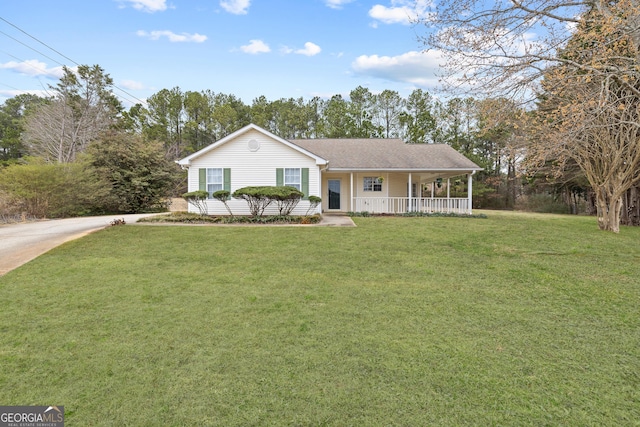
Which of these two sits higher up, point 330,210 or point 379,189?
point 379,189

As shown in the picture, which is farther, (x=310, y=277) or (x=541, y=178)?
(x=541, y=178)

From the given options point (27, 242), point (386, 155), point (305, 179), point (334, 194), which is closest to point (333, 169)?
point (334, 194)

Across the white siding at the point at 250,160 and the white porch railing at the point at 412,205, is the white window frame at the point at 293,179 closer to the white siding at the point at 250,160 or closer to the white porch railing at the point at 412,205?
the white siding at the point at 250,160

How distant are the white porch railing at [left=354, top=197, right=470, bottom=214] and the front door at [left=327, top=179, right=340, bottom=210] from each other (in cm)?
134

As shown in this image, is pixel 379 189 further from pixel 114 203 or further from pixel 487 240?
pixel 114 203

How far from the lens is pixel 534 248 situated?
8391 mm

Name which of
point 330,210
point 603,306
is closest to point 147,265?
point 603,306

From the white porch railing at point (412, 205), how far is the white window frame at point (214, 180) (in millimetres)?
6926

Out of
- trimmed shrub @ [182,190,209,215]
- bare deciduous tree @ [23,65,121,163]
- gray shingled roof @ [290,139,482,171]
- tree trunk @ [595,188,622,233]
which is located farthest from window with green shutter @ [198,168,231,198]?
bare deciduous tree @ [23,65,121,163]

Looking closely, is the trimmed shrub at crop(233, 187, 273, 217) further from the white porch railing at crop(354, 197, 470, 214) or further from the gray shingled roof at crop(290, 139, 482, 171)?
the white porch railing at crop(354, 197, 470, 214)

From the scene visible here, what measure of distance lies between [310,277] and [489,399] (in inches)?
146

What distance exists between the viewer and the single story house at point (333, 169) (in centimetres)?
1474

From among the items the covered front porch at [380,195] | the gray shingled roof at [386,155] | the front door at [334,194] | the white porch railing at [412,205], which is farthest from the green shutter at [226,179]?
the white porch railing at [412,205]

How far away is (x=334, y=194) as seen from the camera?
18.2 metres
